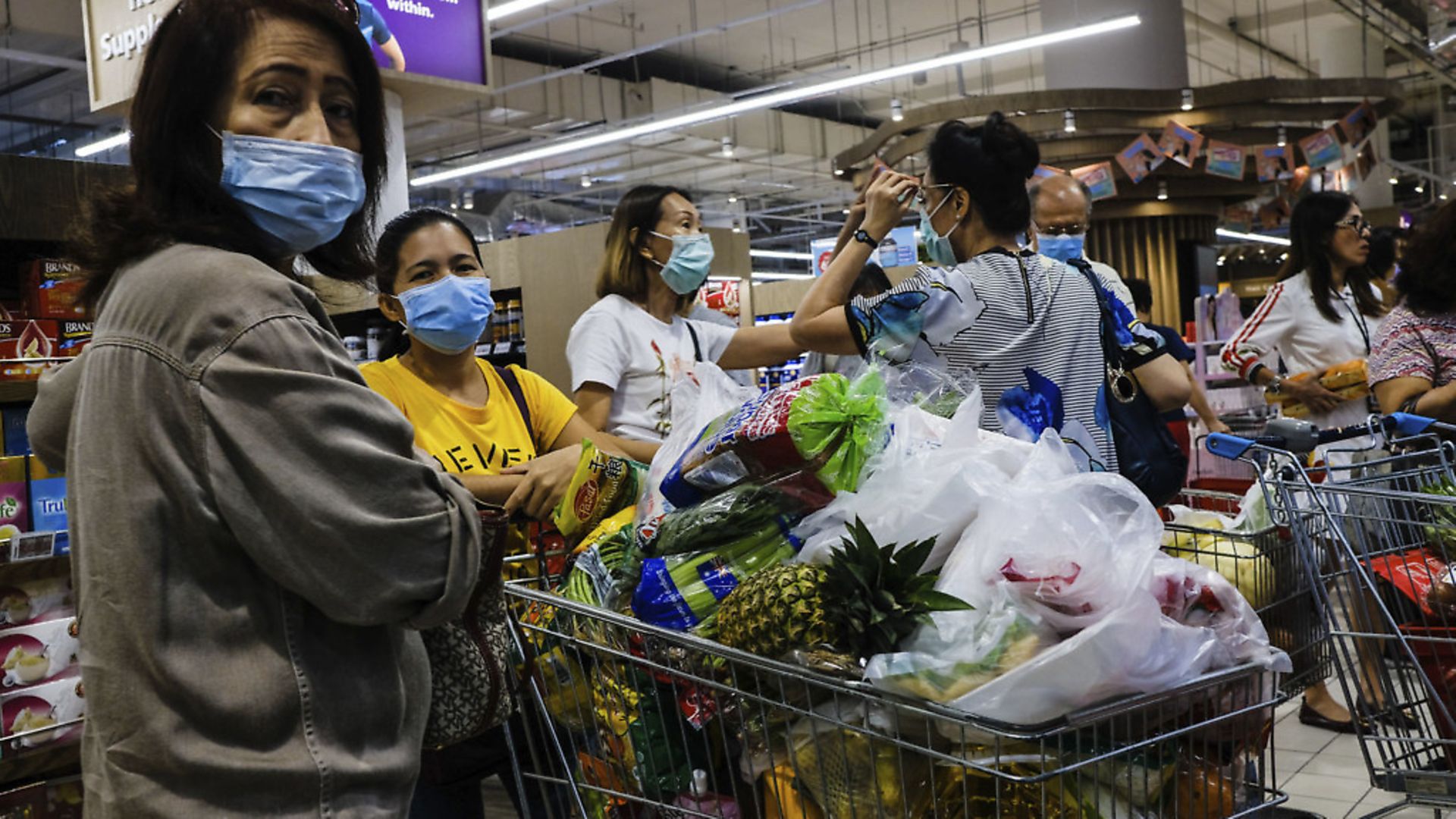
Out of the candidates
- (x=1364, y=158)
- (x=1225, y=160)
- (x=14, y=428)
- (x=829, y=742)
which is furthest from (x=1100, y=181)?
(x=829, y=742)

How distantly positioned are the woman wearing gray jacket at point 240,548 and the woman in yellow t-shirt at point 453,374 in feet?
3.80

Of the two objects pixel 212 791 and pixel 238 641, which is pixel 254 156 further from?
pixel 212 791

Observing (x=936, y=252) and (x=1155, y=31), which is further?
(x=1155, y=31)

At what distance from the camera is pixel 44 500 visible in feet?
8.24

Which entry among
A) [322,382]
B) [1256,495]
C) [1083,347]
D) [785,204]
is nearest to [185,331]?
[322,382]

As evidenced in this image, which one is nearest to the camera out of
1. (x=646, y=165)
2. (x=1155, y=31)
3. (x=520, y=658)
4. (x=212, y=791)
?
(x=212, y=791)

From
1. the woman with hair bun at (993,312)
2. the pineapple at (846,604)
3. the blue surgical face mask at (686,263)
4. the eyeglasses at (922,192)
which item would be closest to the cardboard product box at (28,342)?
the blue surgical face mask at (686,263)

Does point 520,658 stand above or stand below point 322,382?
below

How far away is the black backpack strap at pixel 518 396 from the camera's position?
2650 mm

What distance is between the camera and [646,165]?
802 inches

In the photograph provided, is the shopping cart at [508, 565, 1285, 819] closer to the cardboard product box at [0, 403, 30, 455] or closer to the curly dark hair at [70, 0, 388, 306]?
the curly dark hair at [70, 0, 388, 306]

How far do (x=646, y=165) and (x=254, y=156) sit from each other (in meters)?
19.5

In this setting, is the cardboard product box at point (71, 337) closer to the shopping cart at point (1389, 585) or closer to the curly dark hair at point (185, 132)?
the curly dark hair at point (185, 132)

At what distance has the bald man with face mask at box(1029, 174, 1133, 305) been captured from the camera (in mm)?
3604
